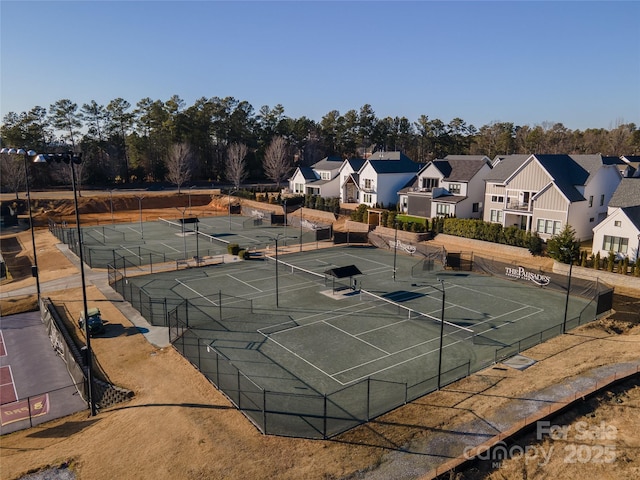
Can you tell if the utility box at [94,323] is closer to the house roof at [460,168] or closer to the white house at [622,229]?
the white house at [622,229]

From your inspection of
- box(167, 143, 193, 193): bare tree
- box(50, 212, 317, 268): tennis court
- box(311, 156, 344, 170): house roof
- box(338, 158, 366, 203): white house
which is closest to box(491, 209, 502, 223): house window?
box(50, 212, 317, 268): tennis court

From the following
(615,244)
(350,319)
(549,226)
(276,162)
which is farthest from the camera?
(276,162)

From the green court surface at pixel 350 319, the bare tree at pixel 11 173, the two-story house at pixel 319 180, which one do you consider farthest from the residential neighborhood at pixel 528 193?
the bare tree at pixel 11 173

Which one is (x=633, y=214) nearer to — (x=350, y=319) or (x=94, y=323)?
(x=350, y=319)

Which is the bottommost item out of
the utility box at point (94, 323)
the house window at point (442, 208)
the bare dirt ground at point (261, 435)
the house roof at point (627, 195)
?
the bare dirt ground at point (261, 435)

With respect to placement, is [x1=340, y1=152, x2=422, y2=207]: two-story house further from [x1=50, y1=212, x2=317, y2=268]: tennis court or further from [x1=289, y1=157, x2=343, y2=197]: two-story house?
[x1=50, y1=212, x2=317, y2=268]: tennis court

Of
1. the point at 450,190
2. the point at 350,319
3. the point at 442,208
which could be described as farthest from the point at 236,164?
the point at 350,319
